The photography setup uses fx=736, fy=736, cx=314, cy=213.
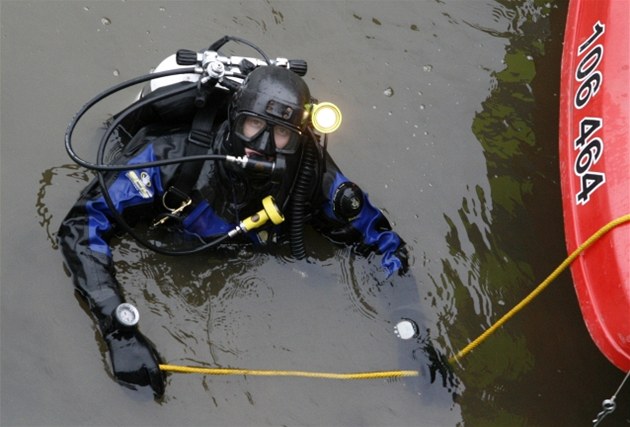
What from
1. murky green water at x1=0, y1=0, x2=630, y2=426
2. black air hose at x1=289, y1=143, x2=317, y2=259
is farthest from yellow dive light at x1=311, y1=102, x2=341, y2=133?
murky green water at x1=0, y1=0, x2=630, y2=426

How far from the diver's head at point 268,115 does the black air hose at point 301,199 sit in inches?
8.1

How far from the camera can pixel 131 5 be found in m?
4.67

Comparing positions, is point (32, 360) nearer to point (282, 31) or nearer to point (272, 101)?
point (272, 101)

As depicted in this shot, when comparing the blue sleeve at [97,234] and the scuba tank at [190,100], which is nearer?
the scuba tank at [190,100]

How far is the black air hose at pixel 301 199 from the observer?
11.4 feet

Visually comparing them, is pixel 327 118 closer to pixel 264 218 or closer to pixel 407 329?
pixel 264 218

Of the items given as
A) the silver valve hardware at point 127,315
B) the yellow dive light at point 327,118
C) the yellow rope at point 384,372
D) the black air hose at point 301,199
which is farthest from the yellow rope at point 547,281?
the silver valve hardware at point 127,315

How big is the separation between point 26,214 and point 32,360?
80cm

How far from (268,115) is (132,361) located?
1256 mm

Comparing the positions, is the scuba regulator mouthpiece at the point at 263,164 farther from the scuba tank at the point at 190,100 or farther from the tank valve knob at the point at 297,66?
the tank valve knob at the point at 297,66

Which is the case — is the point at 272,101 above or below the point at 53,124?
above

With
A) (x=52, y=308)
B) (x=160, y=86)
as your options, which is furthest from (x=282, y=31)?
(x=52, y=308)

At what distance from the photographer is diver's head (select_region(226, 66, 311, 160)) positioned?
3.16 meters

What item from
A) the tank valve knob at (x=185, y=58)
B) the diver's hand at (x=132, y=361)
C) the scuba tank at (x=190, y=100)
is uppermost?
the tank valve knob at (x=185, y=58)
